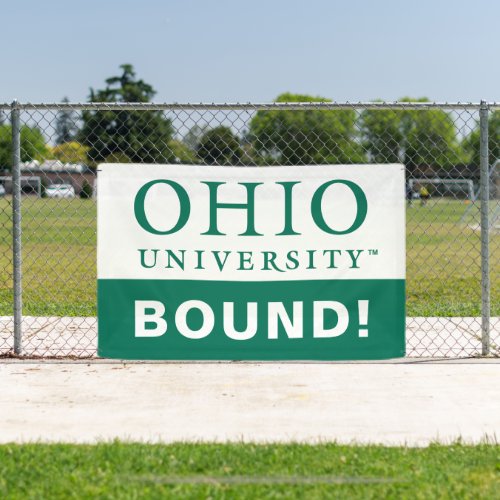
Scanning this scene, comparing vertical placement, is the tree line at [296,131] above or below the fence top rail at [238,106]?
above

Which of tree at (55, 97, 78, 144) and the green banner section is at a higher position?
tree at (55, 97, 78, 144)

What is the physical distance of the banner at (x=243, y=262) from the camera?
624 centimetres

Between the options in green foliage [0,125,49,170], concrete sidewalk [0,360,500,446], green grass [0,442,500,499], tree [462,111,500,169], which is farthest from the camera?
tree [462,111,500,169]

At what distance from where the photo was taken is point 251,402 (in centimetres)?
529

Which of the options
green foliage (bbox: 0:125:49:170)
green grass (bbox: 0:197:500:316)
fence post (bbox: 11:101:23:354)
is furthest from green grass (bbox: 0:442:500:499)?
green grass (bbox: 0:197:500:316)

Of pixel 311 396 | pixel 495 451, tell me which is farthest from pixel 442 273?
pixel 495 451

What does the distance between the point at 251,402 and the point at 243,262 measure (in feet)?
4.09

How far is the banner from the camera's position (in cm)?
624

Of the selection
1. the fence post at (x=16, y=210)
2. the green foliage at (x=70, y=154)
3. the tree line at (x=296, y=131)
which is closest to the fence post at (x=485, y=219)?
the fence post at (x=16, y=210)

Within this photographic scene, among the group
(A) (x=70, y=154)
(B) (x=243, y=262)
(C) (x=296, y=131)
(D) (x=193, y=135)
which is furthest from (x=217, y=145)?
(C) (x=296, y=131)

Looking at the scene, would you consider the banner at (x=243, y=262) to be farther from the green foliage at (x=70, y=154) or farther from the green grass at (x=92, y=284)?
the green foliage at (x=70, y=154)

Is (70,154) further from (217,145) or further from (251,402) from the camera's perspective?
(251,402)

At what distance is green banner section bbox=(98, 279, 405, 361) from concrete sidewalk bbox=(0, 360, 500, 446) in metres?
0.13

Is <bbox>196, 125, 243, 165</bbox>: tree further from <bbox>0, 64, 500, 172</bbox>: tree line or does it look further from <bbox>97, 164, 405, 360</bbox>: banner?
<bbox>0, 64, 500, 172</bbox>: tree line
